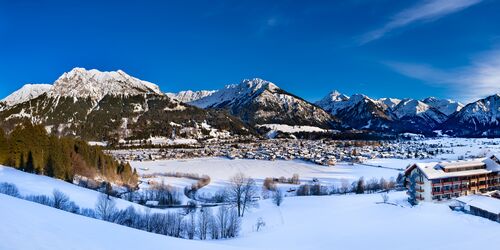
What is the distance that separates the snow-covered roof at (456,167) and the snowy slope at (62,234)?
44.5 metres

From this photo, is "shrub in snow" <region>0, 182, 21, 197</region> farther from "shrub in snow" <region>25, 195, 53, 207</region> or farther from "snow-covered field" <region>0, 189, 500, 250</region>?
"snow-covered field" <region>0, 189, 500, 250</region>

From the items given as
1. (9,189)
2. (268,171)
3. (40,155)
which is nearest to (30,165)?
(40,155)

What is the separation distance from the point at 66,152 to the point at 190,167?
165ft

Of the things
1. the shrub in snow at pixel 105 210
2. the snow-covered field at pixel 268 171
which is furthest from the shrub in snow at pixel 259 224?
the snow-covered field at pixel 268 171

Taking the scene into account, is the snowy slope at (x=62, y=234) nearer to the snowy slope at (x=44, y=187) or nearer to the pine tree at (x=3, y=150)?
the snowy slope at (x=44, y=187)

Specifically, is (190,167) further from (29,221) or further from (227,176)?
(29,221)

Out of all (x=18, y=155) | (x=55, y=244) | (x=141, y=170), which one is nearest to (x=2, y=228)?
(x=55, y=244)

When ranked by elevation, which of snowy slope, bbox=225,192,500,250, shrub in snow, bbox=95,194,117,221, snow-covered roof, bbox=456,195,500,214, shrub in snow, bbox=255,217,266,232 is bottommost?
shrub in snow, bbox=255,217,266,232

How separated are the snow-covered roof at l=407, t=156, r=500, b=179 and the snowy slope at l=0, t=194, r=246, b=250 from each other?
4450 centimetres

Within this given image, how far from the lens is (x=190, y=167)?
115250 mm

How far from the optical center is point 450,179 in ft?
178

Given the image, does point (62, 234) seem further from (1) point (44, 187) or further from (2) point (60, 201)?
(1) point (44, 187)

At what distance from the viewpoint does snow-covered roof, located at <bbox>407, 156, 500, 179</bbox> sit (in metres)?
53.7

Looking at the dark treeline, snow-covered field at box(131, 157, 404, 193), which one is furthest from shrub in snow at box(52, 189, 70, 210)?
snow-covered field at box(131, 157, 404, 193)
